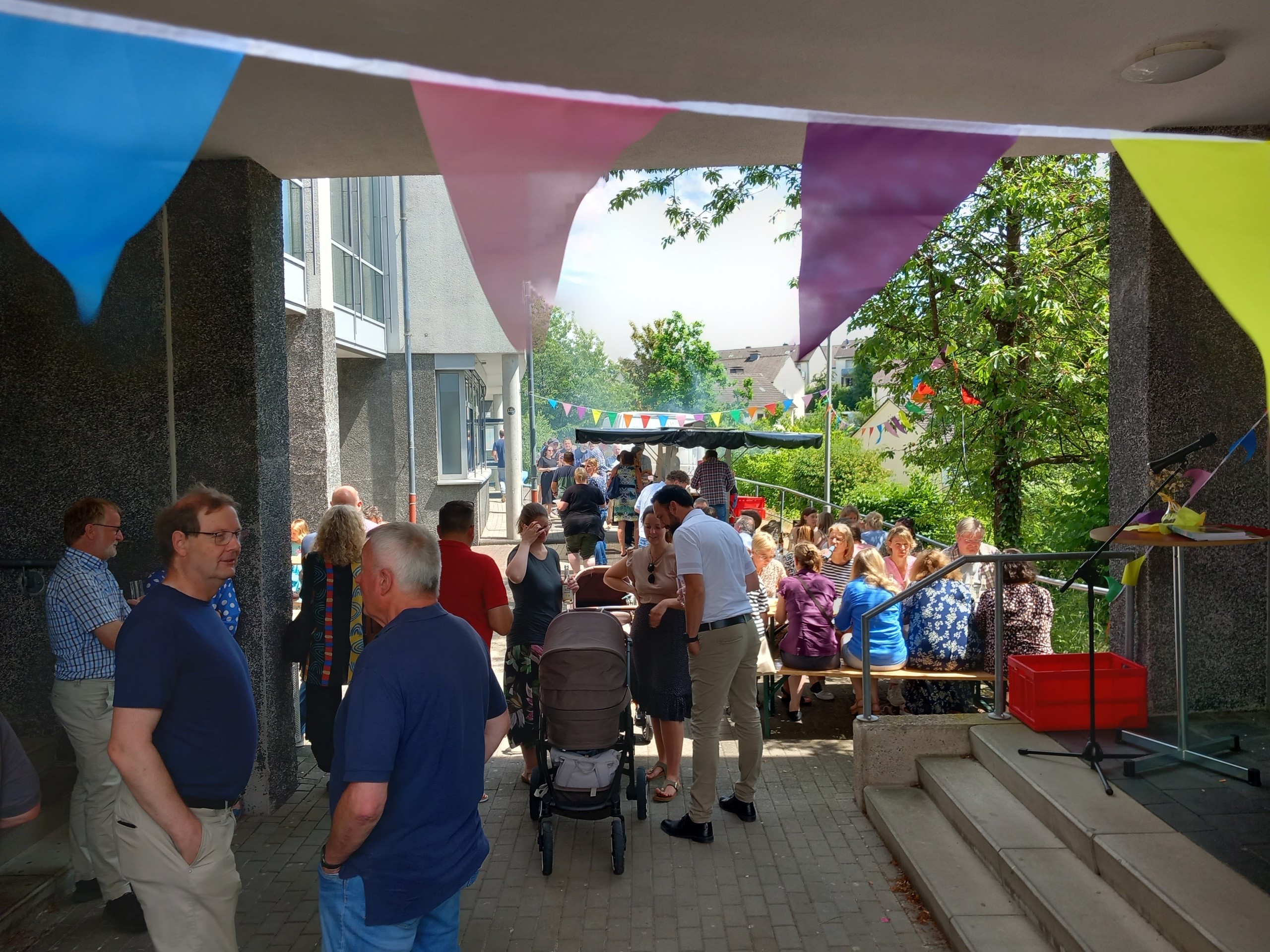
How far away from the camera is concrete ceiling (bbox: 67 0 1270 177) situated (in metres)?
3.25

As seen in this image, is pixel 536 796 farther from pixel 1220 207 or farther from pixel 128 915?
pixel 1220 207

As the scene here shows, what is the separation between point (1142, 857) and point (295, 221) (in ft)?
38.8

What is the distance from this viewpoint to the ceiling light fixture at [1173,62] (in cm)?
373

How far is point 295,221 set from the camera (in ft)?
39.8

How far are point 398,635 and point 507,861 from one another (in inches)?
110

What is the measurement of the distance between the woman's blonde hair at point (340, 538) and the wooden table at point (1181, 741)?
3.65m

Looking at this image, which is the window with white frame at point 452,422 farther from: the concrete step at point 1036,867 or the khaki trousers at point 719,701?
the concrete step at point 1036,867

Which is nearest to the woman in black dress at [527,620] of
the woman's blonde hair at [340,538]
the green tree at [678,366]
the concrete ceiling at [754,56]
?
the woman's blonde hair at [340,538]

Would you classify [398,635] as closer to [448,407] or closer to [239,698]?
[239,698]

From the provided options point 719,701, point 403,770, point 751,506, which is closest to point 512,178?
point 403,770

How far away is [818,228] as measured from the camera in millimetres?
2795

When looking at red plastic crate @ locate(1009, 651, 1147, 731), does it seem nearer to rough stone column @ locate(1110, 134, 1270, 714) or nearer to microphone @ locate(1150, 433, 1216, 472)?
rough stone column @ locate(1110, 134, 1270, 714)

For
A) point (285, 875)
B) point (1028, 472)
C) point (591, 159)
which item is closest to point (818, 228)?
point (591, 159)

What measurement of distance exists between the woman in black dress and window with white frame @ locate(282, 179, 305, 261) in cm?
806
